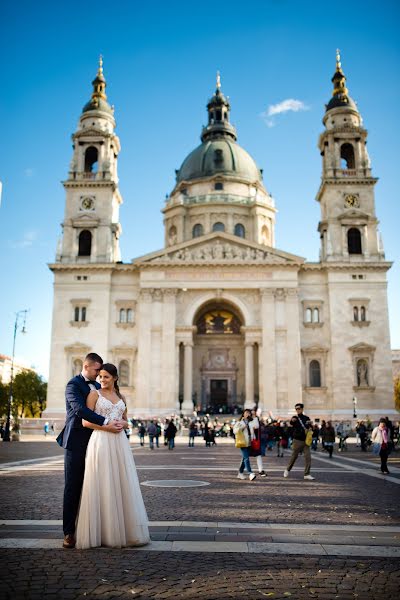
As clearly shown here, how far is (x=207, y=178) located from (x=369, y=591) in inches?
2442

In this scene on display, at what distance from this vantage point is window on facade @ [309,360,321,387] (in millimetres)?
50375

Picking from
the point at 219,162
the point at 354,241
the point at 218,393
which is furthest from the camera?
the point at 219,162

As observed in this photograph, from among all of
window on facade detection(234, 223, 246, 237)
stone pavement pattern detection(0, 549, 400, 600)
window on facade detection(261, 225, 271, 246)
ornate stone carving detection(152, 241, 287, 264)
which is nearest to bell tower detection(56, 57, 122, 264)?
ornate stone carving detection(152, 241, 287, 264)

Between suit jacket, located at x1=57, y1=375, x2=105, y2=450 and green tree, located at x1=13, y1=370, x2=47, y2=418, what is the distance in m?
76.0

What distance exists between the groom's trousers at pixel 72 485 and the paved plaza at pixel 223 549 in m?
0.31

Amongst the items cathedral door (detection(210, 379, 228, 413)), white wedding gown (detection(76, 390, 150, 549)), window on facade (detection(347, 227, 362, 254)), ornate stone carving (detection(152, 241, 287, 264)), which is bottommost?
white wedding gown (detection(76, 390, 150, 549))

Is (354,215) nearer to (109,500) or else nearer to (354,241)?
(354,241)

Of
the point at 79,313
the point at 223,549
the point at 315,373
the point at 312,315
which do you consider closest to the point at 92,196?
the point at 79,313

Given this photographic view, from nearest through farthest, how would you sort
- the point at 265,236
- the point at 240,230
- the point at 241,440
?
the point at 241,440, the point at 240,230, the point at 265,236

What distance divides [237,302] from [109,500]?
148ft

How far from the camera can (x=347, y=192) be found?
2093 inches

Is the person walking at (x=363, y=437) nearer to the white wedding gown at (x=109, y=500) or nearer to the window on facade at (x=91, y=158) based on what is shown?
the white wedding gown at (x=109, y=500)

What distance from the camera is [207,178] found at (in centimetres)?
6475

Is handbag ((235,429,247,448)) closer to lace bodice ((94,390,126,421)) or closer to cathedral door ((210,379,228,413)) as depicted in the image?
lace bodice ((94,390,126,421))
